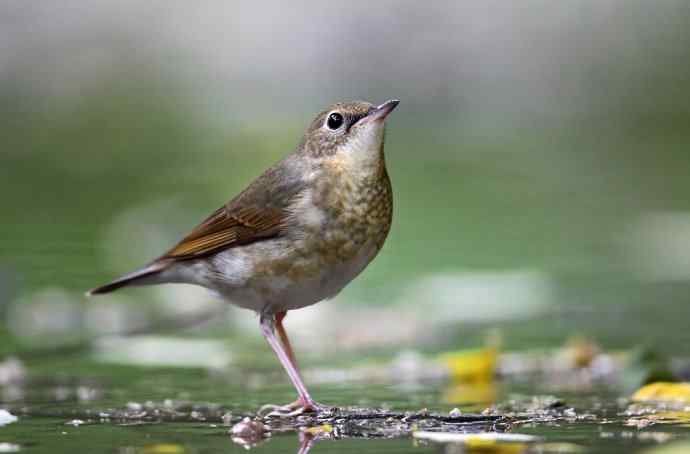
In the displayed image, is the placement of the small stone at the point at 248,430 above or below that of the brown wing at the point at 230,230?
below

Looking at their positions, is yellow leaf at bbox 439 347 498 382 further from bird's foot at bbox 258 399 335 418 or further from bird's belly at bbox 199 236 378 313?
bird's foot at bbox 258 399 335 418

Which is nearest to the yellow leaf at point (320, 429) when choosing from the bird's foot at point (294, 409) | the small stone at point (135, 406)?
the bird's foot at point (294, 409)

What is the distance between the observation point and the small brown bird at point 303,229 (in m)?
6.05

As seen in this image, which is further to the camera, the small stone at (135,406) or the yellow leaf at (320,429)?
the small stone at (135,406)

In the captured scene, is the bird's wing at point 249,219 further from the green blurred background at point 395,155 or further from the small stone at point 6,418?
the green blurred background at point 395,155

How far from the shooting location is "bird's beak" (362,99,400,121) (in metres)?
6.11

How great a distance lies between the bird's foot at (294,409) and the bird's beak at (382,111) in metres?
1.19

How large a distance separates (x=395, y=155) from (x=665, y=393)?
1235 cm

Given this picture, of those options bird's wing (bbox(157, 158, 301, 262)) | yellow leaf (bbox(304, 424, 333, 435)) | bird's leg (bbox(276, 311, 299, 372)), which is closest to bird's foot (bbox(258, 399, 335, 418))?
yellow leaf (bbox(304, 424, 333, 435))

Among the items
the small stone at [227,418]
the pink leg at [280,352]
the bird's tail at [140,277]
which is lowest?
the small stone at [227,418]

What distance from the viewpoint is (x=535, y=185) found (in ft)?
52.4

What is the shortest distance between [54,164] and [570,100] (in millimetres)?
10765

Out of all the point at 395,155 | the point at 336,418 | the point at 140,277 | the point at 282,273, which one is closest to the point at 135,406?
the point at 140,277

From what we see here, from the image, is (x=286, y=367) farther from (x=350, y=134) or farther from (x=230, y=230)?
(x=350, y=134)
